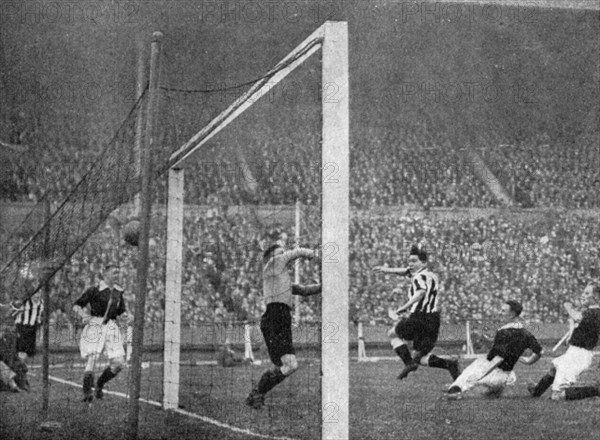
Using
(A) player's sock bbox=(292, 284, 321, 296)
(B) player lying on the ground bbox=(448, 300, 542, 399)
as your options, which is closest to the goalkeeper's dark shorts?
(A) player's sock bbox=(292, 284, 321, 296)

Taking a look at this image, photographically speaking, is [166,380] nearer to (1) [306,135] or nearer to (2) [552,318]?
(2) [552,318]

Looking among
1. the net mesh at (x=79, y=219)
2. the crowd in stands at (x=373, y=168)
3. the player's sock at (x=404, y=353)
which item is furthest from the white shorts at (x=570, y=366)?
the crowd in stands at (x=373, y=168)

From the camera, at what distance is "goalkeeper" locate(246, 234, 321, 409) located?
673cm

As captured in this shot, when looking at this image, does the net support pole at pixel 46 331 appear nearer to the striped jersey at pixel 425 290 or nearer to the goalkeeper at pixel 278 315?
the goalkeeper at pixel 278 315

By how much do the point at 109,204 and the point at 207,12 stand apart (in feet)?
47.5

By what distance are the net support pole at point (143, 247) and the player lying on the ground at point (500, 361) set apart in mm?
4432

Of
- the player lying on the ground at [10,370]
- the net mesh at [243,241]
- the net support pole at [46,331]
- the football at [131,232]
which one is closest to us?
the net support pole at [46,331]

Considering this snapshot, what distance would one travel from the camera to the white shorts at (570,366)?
836cm

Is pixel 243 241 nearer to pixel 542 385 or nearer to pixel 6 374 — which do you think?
pixel 6 374

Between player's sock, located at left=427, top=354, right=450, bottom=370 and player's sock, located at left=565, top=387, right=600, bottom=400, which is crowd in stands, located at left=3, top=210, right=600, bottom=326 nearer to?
player's sock, located at left=427, top=354, right=450, bottom=370

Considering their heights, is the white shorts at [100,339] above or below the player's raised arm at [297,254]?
below

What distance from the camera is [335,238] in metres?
4.49

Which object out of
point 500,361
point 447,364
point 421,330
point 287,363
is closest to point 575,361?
point 500,361

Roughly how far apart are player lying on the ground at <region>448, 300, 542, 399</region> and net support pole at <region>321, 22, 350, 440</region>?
420 centimetres
